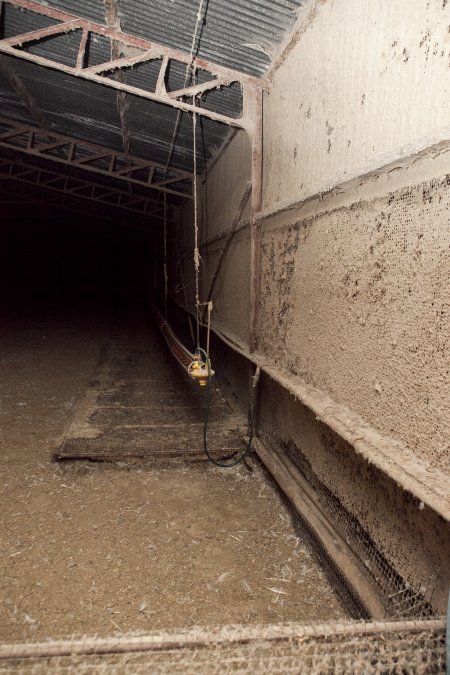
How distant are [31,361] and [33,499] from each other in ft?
17.1

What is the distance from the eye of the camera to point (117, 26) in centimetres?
466

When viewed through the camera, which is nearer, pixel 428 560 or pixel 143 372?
pixel 428 560

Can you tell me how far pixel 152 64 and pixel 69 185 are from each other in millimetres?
10809

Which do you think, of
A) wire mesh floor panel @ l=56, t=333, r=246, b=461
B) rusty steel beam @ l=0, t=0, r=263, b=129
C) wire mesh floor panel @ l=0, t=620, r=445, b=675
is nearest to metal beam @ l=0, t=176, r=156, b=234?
wire mesh floor panel @ l=56, t=333, r=246, b=461

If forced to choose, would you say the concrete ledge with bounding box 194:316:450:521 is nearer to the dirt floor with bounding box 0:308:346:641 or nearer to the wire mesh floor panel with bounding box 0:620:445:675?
the wire mesh floor panel with bounding box 0:620:445:675

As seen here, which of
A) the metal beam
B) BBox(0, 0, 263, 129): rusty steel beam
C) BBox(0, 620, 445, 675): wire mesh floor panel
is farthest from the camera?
the metal beam

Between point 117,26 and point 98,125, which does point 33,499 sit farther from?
point 98,125

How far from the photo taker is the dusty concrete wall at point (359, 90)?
2049 millimetres

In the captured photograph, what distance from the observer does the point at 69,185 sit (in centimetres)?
1485

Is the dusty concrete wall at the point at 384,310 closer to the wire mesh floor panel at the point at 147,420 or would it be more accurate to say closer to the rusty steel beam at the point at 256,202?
the rusty steel beam at the point at 256,202

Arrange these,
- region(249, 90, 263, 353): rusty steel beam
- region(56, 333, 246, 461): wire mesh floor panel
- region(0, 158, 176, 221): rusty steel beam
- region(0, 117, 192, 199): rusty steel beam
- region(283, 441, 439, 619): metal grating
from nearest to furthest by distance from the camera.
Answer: region(283, 441, 439, 619): metal grating < region(56, 333, 246, 461): wire mesh floor panel < region(249, 90, 263, 353): rusty steel beam < region(0, 117, 192, 199): rusty steel beam < region(0, 158, 176, 221): rusty steel beam

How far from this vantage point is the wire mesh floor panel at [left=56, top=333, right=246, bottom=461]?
4.75 meters

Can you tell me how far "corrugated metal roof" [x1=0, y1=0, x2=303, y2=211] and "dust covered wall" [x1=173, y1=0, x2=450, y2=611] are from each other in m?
0.51

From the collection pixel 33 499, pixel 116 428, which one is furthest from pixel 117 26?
pixel 33 499
